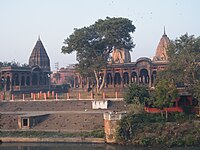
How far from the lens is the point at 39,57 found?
66.4 m

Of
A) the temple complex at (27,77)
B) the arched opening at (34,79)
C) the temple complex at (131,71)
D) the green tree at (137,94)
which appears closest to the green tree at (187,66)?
the green tree at (137,94)

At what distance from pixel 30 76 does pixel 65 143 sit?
1147 inches

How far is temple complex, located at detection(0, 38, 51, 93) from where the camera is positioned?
169 ft

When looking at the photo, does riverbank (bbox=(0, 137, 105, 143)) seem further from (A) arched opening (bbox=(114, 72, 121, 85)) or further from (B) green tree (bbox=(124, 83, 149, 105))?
(A) arched opening (bbox=(114, 72, 121, 85))

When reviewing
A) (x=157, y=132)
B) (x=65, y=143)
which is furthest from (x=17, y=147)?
(x=157, y=132)

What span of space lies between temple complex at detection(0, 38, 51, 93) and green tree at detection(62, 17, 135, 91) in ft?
32.5

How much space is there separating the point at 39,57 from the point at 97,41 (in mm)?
23099

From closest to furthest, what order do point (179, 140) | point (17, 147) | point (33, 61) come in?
1. point (179, 140)
2. point (17, 147)
3. point (33, 61)

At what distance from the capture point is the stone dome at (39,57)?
6638cm

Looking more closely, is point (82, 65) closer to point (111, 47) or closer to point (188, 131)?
point (111, 47)

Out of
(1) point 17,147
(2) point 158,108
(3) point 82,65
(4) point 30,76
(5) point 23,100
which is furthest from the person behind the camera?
(4) point 30,76

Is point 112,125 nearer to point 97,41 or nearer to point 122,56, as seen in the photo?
point 97,41

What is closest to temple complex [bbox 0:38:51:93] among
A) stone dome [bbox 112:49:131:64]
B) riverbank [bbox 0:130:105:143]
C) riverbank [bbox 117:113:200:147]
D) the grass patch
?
stone dome [bbox 112:49:131:64]

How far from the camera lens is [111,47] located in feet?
155
